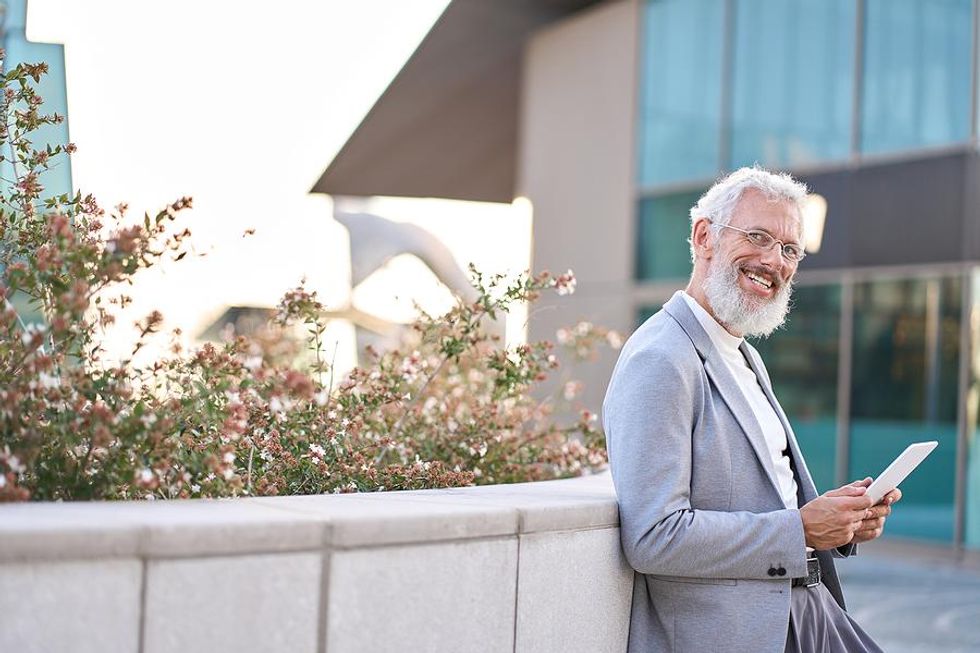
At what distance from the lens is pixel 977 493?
11617 millimetres

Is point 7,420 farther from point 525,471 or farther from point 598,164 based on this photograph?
point 598,164

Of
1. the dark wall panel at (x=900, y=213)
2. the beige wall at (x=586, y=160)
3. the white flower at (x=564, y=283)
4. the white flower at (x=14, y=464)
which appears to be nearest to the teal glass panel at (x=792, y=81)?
the dark wall panel at (x=900, y=213)

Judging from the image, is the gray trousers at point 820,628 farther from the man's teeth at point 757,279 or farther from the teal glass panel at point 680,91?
the teal glass panel at point 680,91

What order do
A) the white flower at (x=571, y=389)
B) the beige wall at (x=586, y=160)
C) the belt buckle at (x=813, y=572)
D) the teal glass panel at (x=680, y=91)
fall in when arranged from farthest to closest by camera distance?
1. the beige wall at (x=586, y=160)
2. the teal glass panel at (x=680, y=91)
3. the white flower at (x=571, y=389)
4. the belt buckle at (x=813, y=572)

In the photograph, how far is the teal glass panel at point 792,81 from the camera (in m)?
13.2

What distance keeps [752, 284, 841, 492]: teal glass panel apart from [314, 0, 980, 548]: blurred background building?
0.02 metres

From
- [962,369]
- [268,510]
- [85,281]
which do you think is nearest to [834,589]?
[268,510]

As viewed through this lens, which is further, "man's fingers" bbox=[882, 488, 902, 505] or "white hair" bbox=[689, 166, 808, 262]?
"white hair" bbox=[689, 166, 808, 262]

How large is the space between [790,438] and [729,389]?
34cm

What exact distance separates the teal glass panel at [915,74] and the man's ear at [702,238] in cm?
933

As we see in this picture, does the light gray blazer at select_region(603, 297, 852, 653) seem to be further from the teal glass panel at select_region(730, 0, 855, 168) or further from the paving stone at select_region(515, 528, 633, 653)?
the teal glass panel at select_region(730, 0, 855, 168)

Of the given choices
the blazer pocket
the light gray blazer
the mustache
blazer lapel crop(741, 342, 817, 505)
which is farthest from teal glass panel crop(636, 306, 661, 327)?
the blazer pocket

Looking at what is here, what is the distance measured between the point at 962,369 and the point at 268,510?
1047 cm

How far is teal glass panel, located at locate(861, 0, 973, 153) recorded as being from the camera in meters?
11.8
